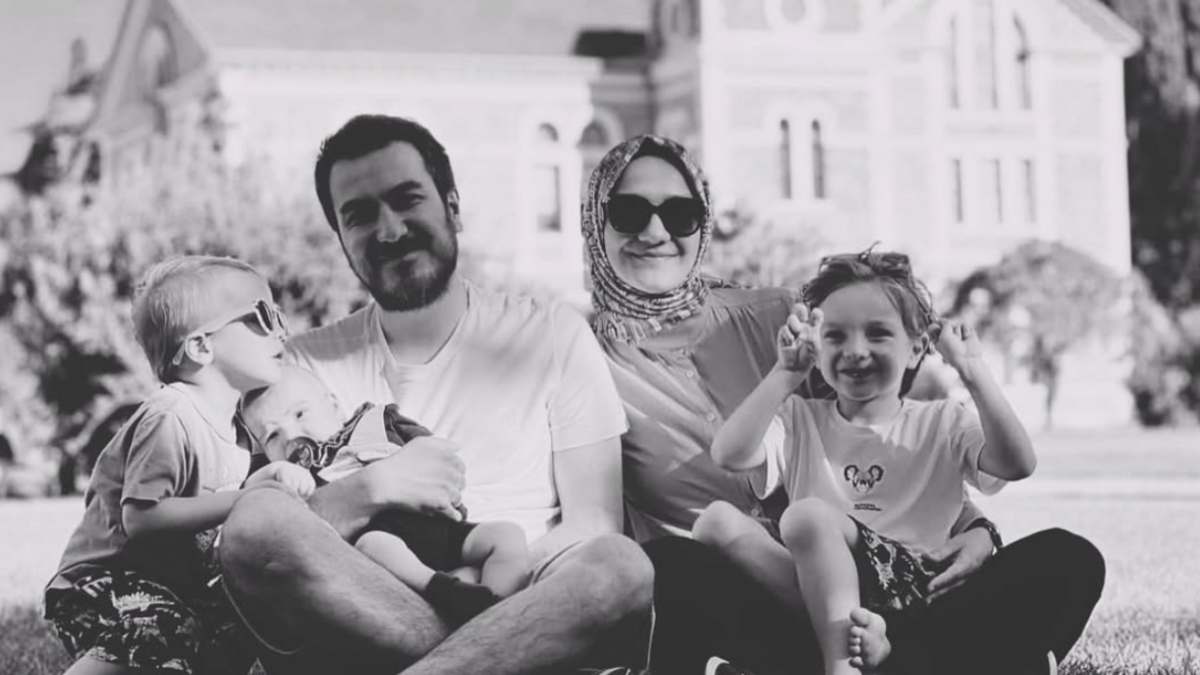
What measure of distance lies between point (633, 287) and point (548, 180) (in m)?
29.2

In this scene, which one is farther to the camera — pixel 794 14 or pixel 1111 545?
pixel 794 14

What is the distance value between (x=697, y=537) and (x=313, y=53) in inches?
1112

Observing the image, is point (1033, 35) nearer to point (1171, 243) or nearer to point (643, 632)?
point (1171, 243)

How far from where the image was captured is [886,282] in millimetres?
4559

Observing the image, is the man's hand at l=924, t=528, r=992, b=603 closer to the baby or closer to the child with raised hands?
the child with raised hands

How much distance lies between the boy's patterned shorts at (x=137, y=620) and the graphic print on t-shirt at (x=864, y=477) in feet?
4.95

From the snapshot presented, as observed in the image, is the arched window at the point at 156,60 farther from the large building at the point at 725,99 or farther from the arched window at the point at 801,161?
the arched window at the point at 801,161

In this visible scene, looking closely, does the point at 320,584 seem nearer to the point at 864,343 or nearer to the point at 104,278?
the point at 864,343

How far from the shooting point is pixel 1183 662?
562 centimetres

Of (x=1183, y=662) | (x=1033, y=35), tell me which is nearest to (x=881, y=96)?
(x=1033, y=35)

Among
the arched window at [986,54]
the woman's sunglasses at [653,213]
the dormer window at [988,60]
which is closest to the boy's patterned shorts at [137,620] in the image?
the woman's sunglasses at [653,213]

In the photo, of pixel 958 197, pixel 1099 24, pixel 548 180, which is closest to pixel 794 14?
pixel 958 197

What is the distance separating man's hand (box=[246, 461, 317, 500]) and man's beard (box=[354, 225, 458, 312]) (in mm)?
542

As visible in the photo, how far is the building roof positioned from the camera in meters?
32.2
